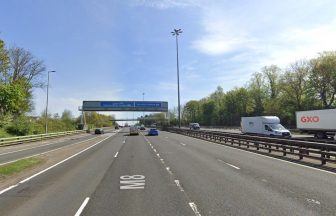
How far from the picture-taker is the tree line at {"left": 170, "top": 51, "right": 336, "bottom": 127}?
8225 centimetres

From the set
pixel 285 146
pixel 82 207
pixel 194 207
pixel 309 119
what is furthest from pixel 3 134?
pixel 194 207

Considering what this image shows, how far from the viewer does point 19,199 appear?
1204 centimetres

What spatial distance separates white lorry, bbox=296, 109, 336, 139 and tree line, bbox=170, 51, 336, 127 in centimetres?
3654

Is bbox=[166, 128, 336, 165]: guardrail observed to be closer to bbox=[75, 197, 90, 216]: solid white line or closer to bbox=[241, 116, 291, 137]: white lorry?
bbox=[241, 116, 291, 137]: white lorry

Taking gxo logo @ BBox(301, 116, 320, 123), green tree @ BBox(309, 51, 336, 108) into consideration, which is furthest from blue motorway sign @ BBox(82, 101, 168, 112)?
gxo logo @ BBox(301, 116, 320, 123)

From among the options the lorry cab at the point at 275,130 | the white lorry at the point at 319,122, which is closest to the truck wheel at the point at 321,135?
the white lorry at the point at 319,122

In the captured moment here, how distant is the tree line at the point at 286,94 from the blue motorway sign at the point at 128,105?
21.2 metres

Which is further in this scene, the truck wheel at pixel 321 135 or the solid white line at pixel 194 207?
the truck wheel at pixel 321 135

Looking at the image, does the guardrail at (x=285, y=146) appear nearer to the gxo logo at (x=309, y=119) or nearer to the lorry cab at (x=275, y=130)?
the lorry cab at (x=275, y=130)

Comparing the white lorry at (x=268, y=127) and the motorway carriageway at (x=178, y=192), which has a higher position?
the white lorry at (x=268, y=127)

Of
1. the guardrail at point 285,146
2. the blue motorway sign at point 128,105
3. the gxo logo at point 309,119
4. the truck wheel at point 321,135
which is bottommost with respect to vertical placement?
the guardrail at point 285,146

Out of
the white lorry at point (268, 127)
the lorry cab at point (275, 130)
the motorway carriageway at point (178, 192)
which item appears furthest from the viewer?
the white lorry at point (268, 127)

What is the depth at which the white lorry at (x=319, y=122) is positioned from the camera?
1656 inches

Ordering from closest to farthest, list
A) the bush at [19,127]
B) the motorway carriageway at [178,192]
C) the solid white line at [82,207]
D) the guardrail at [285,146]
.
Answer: the solid white line at [82,207] → the motorway carriageway at [178,192] → the guardrail at [285,146] → the bush at [19,127]
